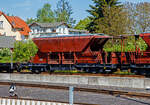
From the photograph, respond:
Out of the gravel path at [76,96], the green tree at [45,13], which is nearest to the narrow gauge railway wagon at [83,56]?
the gravel path at [76,96]

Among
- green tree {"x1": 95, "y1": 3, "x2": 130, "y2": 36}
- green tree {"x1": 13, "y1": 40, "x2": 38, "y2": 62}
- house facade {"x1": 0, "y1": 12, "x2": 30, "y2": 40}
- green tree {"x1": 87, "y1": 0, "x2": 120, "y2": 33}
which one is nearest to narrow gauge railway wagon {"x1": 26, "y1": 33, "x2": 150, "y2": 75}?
green tree {"x1": 13, "y1": 40, "x2": 38, "y2": 62}

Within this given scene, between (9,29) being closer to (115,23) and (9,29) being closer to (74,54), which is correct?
(115,23)

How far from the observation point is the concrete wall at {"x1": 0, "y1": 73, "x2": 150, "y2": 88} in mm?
14328

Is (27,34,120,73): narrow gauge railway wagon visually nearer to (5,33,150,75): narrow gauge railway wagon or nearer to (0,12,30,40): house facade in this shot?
(5,33,150,75): narrow gauge railway wagon

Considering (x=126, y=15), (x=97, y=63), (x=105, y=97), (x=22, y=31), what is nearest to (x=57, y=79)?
(x=97, y=63)

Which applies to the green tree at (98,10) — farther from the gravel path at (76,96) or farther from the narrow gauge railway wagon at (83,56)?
the gravel path at (76,96)

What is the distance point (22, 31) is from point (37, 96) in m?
62.7

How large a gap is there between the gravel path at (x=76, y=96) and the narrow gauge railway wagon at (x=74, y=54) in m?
7.61

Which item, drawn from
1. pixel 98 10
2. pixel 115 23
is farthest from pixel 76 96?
pixel 98 10

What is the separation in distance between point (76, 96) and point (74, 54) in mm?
9405

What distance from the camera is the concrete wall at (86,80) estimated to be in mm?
14328

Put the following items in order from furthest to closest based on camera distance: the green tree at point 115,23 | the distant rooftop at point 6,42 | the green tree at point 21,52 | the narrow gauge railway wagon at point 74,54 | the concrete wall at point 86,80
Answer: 1. the green tree at point 115,23
2. the green tree at point 21,52
3. the distant rooftop at point 6,42
4. the narrow gauge railway wagon at point 74,54
5. the concrete wall at point 86,80

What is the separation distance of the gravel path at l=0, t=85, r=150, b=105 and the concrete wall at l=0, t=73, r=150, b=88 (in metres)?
3.07

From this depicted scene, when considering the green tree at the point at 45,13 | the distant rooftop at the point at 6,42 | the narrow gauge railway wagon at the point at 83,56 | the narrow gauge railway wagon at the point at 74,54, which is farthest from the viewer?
the green tree at the point at 45,13
